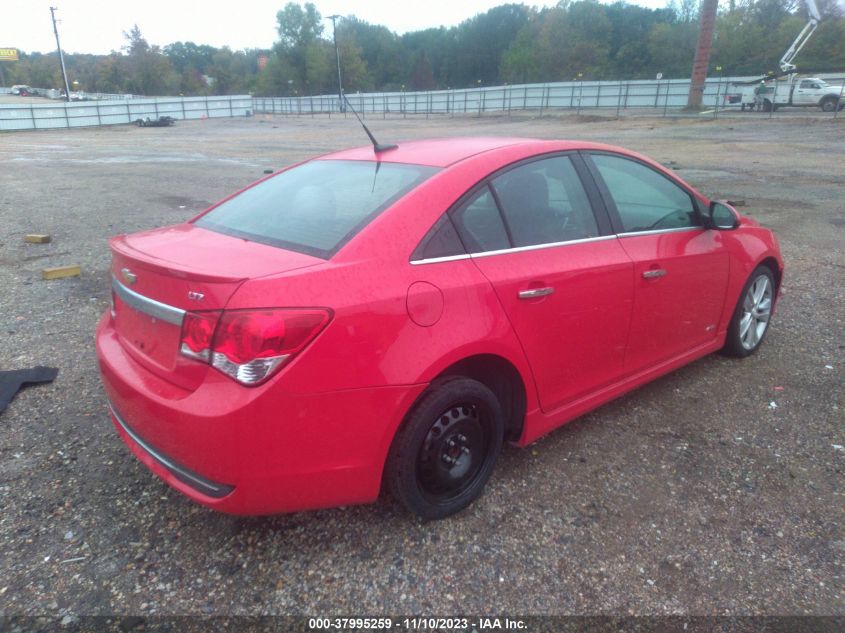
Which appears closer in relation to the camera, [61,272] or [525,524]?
[525,524]


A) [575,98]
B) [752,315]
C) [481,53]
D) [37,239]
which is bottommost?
[37,239]

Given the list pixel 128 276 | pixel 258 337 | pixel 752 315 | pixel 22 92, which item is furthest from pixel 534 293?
Result: pixel 22 92

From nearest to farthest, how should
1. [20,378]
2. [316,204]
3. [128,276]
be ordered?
[128,276]
[316,204]
[20,378]

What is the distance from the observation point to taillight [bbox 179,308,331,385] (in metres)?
2.17

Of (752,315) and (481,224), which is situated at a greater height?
(481,224)

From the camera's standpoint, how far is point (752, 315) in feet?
14.8

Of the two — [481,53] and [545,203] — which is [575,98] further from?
[481,53]

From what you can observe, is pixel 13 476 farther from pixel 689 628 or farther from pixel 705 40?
pixel 705 40

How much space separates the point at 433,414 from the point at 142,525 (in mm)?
1363

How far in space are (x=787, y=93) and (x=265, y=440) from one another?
43.7m

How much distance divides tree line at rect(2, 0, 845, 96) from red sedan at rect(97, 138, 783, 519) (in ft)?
223

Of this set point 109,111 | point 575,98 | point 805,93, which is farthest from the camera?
point 575,98

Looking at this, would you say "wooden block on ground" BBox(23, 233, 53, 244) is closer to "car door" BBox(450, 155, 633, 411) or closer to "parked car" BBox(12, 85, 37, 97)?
"car door" BBox(450, 155, 633, 411)

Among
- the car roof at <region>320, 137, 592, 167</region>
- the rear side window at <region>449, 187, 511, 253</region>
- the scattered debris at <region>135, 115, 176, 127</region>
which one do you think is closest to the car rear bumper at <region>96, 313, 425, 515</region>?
the rear side window at <region>449, 187, 511, 253</region>
